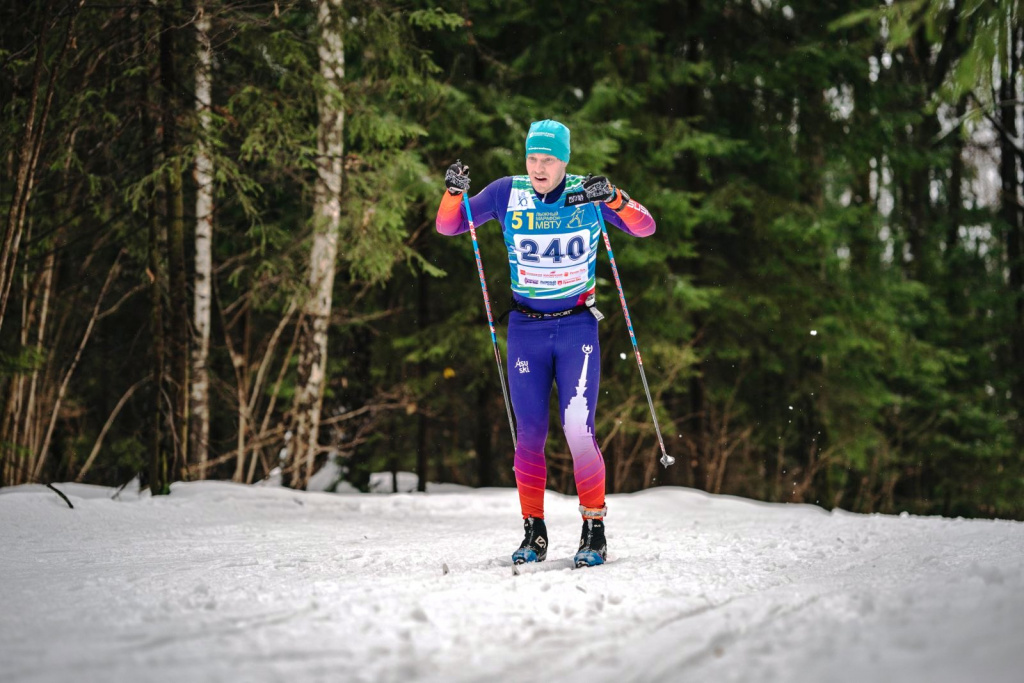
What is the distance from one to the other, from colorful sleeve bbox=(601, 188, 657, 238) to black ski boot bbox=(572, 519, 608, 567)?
1.57 metres

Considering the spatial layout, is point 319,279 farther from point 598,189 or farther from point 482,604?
point 482,604

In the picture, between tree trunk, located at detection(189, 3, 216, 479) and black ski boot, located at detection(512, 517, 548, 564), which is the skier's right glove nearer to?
black ski boot, located at detection(512, 517, 548, 564)

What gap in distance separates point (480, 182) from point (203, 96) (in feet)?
10.9

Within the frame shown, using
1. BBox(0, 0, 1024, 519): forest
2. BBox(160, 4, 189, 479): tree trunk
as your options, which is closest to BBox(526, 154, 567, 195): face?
BBox(0, 0, 1024, 519): forest

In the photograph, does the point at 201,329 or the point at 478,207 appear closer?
the point at 478,207

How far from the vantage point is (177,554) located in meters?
4.32

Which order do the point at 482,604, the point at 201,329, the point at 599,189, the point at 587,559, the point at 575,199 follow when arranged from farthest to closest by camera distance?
the point at 201,329 < the point at 575,199 < the point at 599,189 < the point at 587,559 < the point at 482,604

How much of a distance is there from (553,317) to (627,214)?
704 millimetres

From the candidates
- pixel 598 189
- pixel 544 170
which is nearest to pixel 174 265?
pixel 544 170

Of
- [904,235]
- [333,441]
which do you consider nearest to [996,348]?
[904,235]

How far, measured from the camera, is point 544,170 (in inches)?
171

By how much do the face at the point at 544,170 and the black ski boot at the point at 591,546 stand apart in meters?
1.77

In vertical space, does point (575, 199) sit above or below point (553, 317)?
above

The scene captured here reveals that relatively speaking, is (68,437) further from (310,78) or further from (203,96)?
(310,78)
